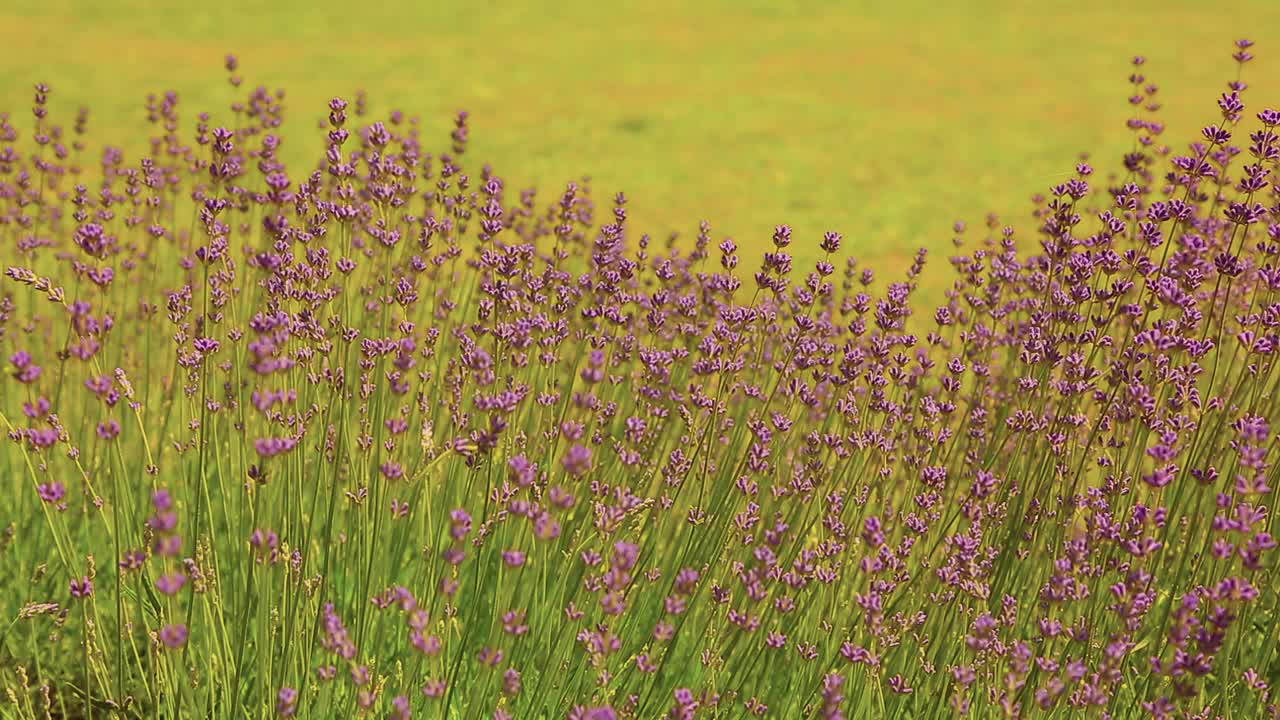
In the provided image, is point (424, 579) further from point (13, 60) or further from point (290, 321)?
point (13, 60)

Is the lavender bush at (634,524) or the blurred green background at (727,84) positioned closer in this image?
the lavender bush at (634,524)

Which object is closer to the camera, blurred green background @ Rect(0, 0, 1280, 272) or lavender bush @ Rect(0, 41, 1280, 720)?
lavender bush @ Rect(0, 41, 1280, 720)

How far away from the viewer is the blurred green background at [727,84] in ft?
38.7

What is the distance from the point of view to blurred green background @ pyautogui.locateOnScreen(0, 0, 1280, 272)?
1179 centimetres

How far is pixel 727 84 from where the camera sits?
53.6 ft

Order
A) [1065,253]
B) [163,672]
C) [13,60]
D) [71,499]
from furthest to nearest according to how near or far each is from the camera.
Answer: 1. [13,60]
2. [71,499]
3. [1065,253]
4. [163,672]

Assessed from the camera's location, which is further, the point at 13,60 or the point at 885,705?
the point at 13,60

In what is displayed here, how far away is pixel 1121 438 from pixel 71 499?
3.69m

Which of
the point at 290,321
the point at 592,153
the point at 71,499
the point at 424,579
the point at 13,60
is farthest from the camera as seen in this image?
the point at 13,60

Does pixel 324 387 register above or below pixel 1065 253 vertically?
below

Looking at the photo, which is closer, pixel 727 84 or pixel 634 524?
pixel 634 524

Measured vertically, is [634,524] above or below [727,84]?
below

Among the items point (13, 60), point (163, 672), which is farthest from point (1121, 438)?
point (13, 60)

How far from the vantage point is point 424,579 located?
10.4ft
